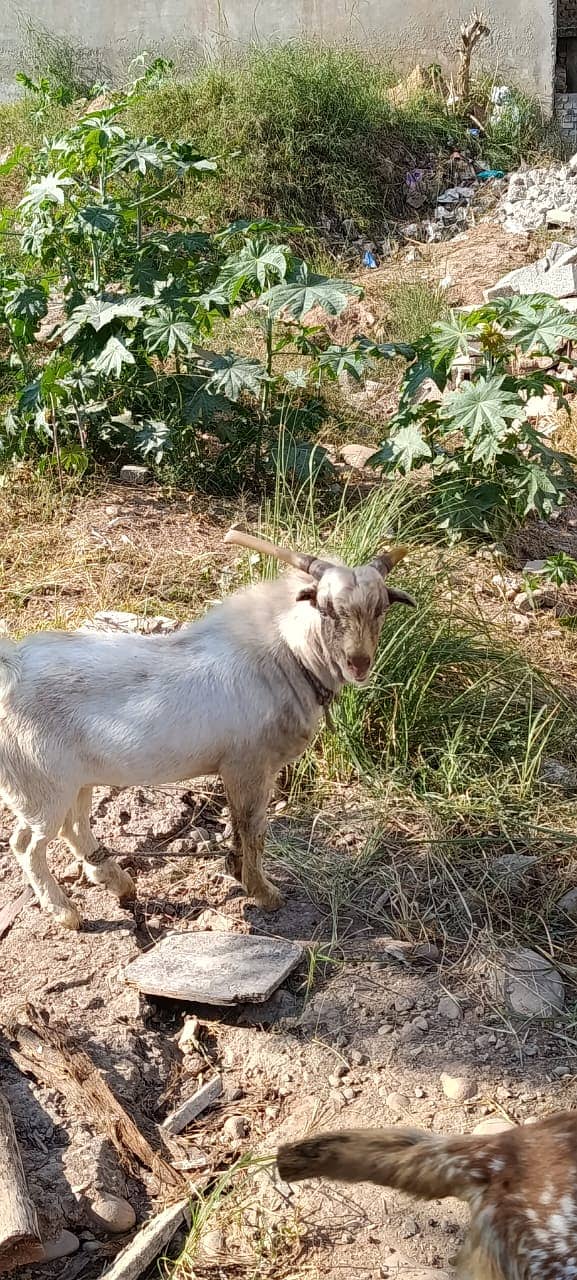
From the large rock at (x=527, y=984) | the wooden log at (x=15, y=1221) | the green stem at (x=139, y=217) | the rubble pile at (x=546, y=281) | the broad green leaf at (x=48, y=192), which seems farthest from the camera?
the rubble pile at (x=546, y=281)

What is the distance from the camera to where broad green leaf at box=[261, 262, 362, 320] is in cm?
555

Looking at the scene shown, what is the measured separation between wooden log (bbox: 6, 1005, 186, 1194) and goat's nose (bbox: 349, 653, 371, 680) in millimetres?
1396

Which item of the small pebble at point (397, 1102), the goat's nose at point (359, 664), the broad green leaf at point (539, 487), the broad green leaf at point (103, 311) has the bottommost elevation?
the small pebble at point (397, 1102)

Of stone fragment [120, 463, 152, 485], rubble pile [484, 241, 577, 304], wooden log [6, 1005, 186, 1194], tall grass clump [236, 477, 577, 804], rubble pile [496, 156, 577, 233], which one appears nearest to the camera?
wooden log [6, 1005, 186, 1194]

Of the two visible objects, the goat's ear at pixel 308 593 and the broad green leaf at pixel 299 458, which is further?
the broad green leaf at pixel 299 458

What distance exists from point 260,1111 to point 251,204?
860cm

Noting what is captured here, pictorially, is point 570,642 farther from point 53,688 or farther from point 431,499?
point 53,688

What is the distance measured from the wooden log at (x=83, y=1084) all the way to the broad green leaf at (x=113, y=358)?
10.9 feet

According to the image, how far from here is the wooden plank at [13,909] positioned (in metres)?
3.86

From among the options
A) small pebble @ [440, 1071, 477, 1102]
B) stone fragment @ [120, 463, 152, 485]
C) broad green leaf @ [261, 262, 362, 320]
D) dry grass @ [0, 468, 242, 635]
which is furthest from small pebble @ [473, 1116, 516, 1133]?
stone fragment @ [120, 463, 152, 485]

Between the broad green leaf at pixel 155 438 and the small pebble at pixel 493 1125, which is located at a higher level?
the broad green leaf at pixel 155 438

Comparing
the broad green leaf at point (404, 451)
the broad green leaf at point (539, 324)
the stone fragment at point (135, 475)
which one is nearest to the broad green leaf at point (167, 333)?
the stone fragment at point (135, 475)

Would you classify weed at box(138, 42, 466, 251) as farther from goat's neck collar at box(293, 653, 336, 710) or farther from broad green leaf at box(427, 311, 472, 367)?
goat's neck collar at box(293, 653, 336, 710)

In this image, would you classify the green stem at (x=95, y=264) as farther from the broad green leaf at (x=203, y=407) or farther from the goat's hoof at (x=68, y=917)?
the goat's hoof at (x=68, y=917)
